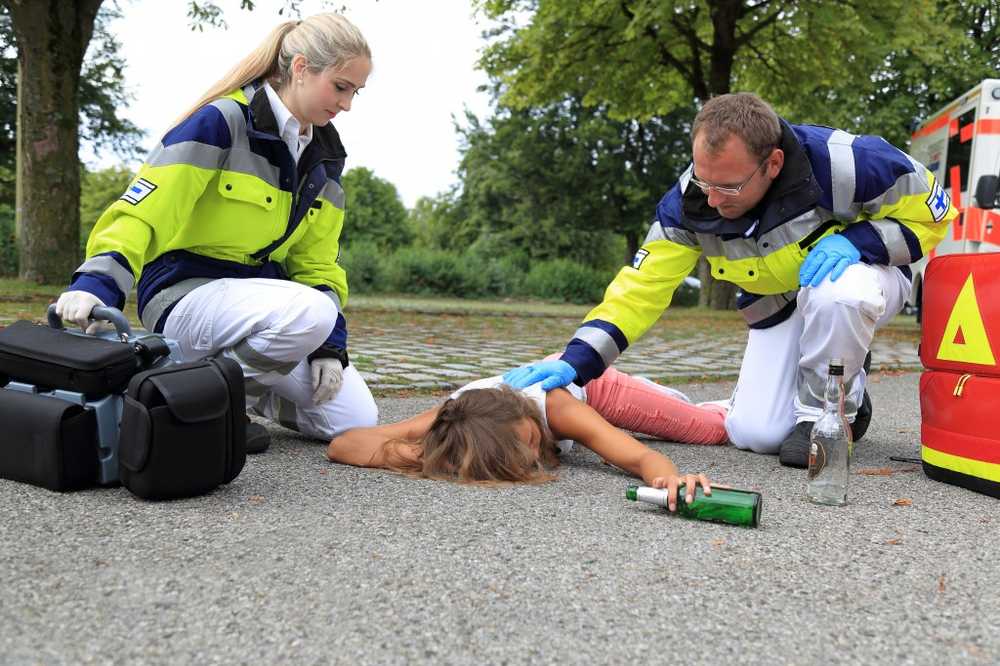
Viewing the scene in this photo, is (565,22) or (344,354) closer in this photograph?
(344,354)

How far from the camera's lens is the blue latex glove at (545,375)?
11.1 ft

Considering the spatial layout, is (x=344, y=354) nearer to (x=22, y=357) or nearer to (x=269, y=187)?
(x=269, y=187)

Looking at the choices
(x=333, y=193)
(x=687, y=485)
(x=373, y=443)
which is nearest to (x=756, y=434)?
(x=687, y=485)

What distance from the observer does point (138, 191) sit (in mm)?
2965

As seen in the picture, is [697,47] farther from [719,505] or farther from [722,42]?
[719,505]

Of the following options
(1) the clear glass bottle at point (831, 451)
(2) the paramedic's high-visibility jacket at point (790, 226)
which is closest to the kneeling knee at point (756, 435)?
(2) the paramedic's high-visibility jacket at point (790, 226)

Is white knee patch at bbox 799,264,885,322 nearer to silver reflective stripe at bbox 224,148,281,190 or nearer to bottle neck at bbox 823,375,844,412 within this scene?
bottle neck at bbox 823,375,844,412

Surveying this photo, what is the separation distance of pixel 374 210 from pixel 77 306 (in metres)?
51.0

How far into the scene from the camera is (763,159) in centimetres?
328

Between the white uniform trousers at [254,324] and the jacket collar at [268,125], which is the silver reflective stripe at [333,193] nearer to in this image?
the jacket collar at [268,125]

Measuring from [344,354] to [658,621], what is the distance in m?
2.11

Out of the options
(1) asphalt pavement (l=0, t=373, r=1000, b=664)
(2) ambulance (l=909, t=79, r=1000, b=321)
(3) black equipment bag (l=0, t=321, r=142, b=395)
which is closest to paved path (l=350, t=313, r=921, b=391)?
(2) ambulance (l=909, t=79, r=1000, b=321)

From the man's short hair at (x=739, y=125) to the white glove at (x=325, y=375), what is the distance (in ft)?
5.26

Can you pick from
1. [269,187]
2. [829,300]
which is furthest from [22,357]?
[829,300]
